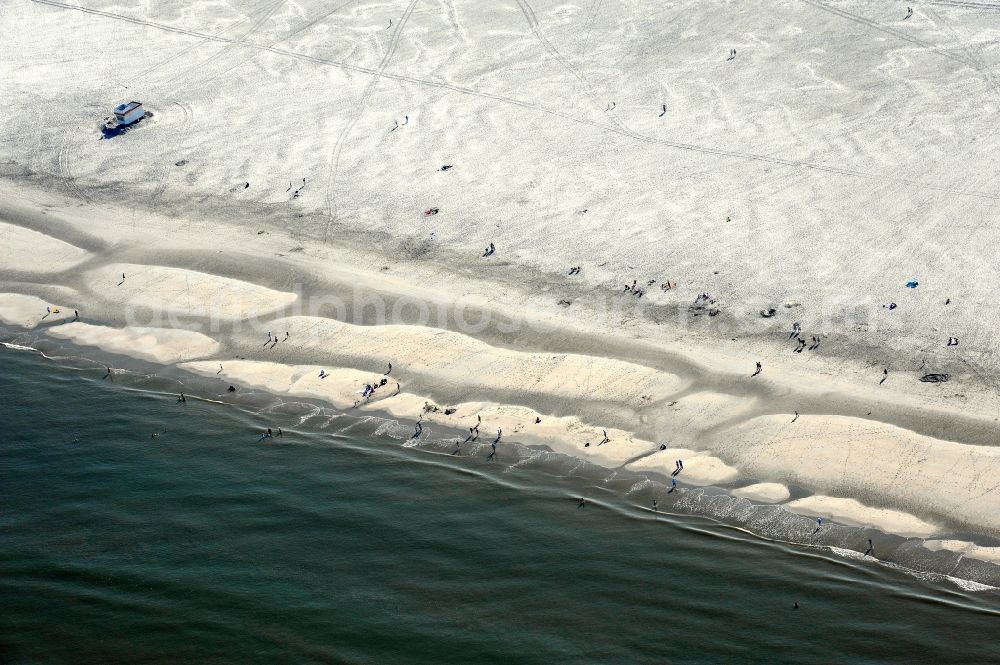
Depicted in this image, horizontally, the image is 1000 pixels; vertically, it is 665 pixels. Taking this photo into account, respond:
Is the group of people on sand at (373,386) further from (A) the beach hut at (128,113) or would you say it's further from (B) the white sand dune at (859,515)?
(A) the beach hut at (128,113)

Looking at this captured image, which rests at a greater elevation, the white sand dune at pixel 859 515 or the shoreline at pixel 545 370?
the shoreline at pixel 545 370

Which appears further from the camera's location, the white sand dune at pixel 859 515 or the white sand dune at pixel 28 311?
the white sand dune at pixel 28 311

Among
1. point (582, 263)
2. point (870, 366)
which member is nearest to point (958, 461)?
point (870, 366)

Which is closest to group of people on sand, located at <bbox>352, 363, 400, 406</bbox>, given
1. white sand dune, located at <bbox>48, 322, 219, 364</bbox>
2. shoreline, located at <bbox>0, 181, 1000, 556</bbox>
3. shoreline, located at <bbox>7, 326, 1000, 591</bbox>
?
shoreline, located at <bbox>0, 181, 1000, 556</bbox>

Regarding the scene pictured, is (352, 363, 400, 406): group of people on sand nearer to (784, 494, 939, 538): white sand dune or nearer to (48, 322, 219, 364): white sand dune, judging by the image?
(48, 322, 219, 364): white sand dune

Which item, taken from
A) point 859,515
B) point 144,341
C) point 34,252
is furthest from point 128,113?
point 859,515

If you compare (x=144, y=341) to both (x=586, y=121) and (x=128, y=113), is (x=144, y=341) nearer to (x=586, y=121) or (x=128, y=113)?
(x=128, y=113)

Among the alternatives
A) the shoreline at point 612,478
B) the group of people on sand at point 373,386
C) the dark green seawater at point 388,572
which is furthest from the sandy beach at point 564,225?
the dark green seawater at point 388,572
